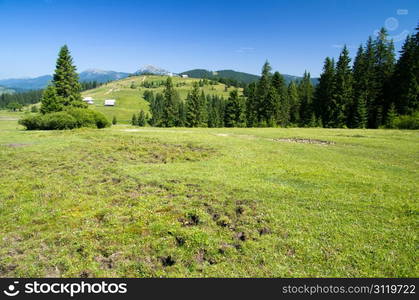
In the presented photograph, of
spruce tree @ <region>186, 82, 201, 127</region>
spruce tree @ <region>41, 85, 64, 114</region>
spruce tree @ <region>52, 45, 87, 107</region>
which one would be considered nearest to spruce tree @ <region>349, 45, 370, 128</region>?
spruce tree @ <region>186, 82, 201, 127</region>

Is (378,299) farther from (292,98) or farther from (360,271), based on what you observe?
(292,98)

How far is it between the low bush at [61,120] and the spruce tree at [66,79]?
10667 mm

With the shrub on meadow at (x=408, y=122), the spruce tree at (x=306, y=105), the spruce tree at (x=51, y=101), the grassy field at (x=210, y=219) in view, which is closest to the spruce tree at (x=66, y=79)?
the spruce tree at (x=51, y=101)

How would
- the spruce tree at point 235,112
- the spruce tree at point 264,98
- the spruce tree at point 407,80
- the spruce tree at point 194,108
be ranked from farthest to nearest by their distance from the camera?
the spruce tree at point 194,108 → the spruce tree at point 235,112 → the spruce tree at point 264,98 → the spruce tree at point 407,80

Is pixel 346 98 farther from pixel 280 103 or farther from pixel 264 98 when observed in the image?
pixel 264 98

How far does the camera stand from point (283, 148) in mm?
24078

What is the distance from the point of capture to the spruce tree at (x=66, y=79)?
171 ft

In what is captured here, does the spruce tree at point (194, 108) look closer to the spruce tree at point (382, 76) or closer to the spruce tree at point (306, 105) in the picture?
the spruce tree at point (306, 105)

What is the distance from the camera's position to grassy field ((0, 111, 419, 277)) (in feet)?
21.9

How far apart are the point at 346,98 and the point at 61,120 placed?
65598 mm

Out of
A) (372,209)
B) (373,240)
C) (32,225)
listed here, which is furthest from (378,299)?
(32,225)

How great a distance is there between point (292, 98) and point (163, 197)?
86.6 meters

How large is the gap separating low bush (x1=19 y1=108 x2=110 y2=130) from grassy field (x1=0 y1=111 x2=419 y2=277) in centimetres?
2592

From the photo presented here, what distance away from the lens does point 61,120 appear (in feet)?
134
